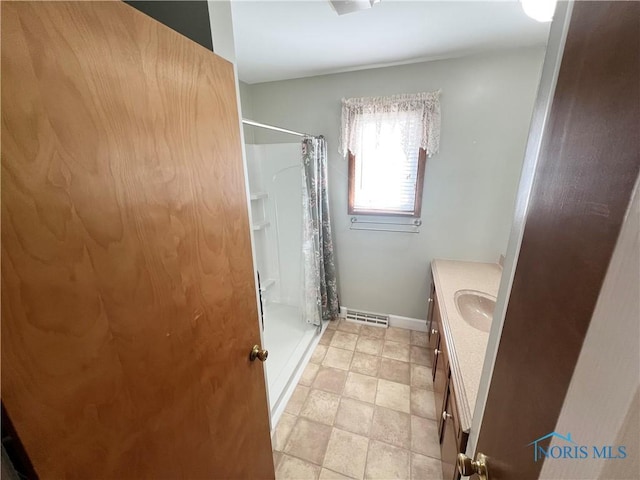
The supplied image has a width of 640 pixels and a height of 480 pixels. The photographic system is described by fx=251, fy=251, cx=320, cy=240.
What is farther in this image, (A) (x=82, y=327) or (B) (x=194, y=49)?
(B) (x=194, y=49)

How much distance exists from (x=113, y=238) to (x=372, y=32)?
1.79 metres

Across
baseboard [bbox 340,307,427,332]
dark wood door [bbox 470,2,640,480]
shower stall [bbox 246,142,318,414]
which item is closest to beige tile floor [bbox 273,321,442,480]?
baseboard [bbox 340,307,427,332]

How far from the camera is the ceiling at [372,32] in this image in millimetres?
1304

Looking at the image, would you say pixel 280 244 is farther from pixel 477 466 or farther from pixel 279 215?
pixel 477 466

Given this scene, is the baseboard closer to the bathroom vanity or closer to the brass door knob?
the bathroom vanity

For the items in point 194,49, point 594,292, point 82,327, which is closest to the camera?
point 594,292

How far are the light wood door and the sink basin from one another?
1649 millimetres

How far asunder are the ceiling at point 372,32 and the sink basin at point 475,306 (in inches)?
66.0

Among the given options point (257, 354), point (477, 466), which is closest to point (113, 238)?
point (257, 354)

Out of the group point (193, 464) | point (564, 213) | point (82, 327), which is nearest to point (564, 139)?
point (564, 213)

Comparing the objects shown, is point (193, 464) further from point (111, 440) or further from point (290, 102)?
point (290, 102)

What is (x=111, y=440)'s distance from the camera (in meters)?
0.53

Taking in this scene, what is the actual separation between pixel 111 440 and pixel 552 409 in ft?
2.70

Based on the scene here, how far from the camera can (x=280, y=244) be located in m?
2.81
